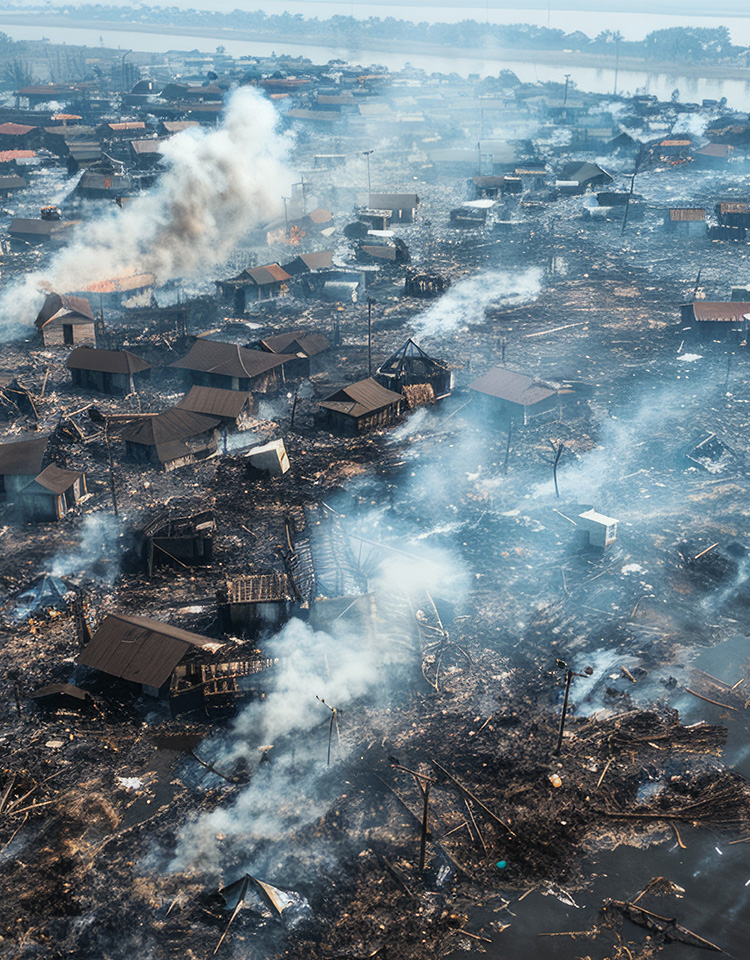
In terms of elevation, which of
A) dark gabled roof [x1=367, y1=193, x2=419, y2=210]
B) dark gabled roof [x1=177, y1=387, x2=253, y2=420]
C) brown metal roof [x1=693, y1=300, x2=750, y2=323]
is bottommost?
dark gabled roof [x1=177, y1=387, x2=253, y2=420]

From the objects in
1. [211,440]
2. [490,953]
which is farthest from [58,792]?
[211,440]

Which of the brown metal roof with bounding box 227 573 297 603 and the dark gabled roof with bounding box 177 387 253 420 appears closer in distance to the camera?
the brown metal roof with bounding box 227 573 297 603

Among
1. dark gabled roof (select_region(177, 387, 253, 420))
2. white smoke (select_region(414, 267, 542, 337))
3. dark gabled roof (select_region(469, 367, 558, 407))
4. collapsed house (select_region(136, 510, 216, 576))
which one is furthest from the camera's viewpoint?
white smoke (select_region(414, 267, 542, 337))

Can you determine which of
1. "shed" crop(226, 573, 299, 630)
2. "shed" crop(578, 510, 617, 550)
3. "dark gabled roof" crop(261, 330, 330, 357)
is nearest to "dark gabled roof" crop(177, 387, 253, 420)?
"dark gabled roof" crop(261, 330, 330, 357)

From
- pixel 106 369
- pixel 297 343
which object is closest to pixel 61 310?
pixel 106 369

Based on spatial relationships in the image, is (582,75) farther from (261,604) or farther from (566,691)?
(566,691)

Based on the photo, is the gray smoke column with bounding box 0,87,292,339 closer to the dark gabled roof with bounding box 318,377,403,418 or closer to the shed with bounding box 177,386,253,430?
the shed with bounding box 177,386,253,430

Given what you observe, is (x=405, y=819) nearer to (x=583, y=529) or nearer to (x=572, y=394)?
(x=583, y=529)
